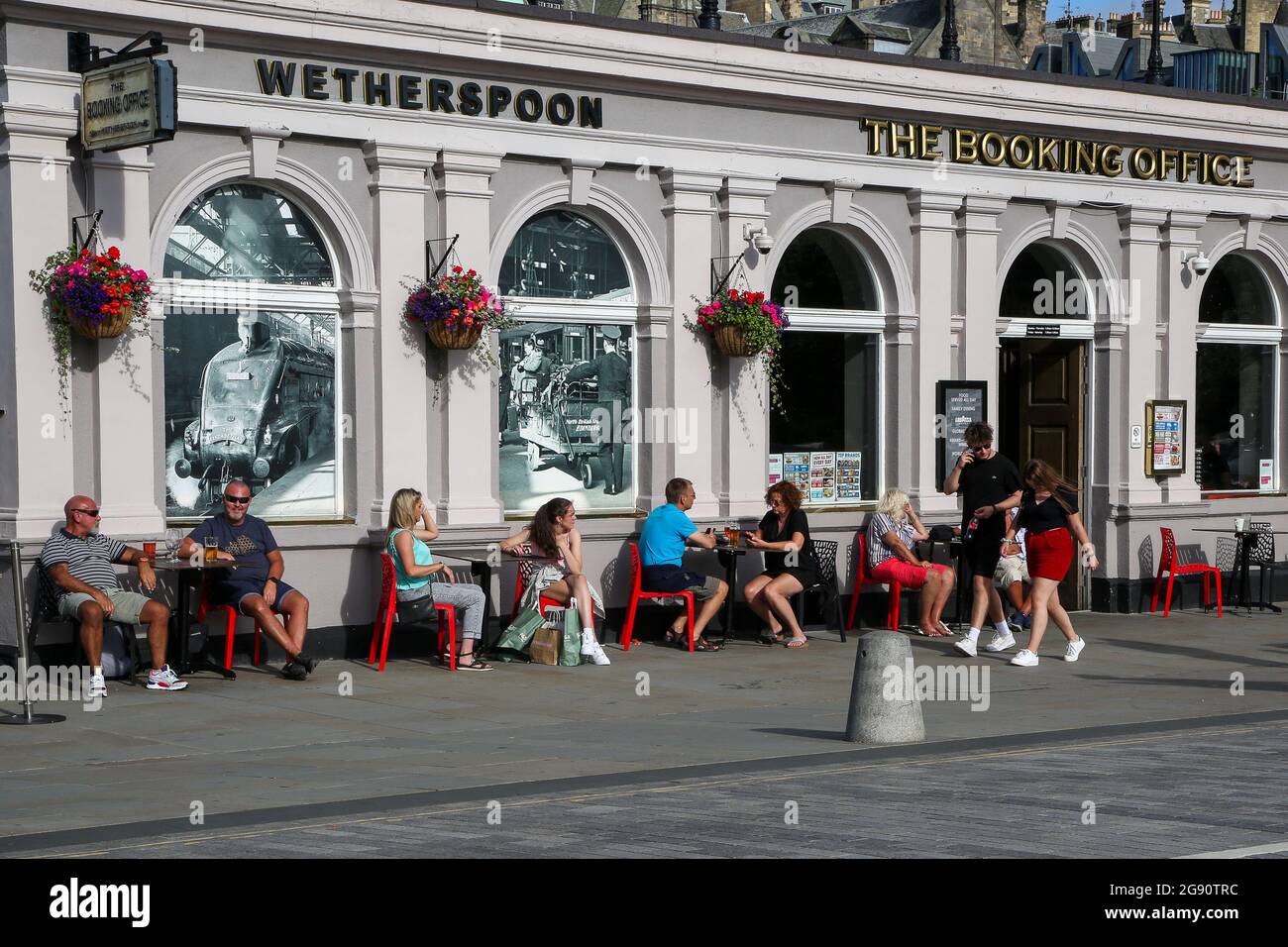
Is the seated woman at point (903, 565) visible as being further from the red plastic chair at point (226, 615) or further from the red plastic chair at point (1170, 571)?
the red plastic chair at point (226, 615)

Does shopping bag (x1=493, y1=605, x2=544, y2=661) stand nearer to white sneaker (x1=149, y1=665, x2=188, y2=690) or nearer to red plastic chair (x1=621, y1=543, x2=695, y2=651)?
red plastic chair (x1=621, y1=543, x2=695, y2=651)

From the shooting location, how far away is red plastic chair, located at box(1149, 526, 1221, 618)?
1922cm

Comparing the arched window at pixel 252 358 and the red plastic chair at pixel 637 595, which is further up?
the arched window at pixel 252 358

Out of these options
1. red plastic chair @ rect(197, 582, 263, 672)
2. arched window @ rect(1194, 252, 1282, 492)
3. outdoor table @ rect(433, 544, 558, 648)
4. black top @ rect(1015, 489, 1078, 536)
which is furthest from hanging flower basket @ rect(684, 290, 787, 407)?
arched window @ rect(1194, 252, 1282, 492)

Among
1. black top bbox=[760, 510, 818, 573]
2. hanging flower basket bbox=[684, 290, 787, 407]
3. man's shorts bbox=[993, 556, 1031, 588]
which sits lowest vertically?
man's shorts bbox=[993, 556, 1031, 588]

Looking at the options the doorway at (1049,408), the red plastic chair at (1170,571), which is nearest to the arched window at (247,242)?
the doorway at (1049,408)

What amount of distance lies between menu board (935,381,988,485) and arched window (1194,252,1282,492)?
3.33 meters

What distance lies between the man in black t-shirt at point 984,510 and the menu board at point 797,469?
2.05 m

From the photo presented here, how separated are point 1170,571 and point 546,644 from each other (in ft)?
25.4

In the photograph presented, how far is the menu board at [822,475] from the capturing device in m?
17.9

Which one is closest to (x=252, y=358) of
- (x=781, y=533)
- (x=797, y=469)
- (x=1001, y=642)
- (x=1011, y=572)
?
(x=781, y=533)

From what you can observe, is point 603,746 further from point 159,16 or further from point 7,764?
point 159,16
